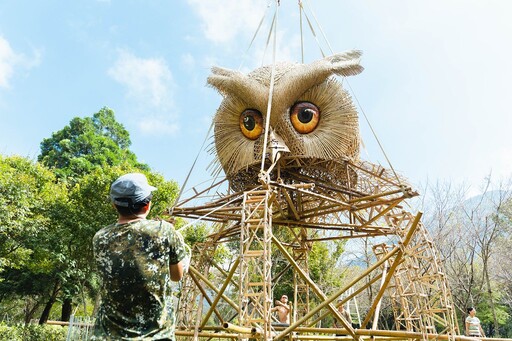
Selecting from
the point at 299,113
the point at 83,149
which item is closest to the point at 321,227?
the point at 299,113

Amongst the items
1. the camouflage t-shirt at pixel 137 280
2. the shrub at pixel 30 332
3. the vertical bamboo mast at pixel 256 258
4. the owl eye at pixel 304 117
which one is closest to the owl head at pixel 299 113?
the owl eye at pixel 304 117

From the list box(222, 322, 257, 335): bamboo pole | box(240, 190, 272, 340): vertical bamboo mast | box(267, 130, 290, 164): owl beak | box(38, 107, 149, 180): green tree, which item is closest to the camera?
box(222, 322, 257, 335): bamboo pole

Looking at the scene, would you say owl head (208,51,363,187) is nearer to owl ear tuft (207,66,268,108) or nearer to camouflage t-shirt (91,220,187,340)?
owl ear tuft (207,66,268,108)

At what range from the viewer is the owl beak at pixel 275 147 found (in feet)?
28.8

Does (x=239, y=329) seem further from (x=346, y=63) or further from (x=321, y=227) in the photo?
(x=346, y=63)

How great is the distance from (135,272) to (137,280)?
46mm

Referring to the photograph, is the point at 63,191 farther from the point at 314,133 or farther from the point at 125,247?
the point at 125,247

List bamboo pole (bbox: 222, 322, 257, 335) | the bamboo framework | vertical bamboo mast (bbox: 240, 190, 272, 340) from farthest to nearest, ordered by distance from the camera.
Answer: the bamboo framework, vertical bamboo mast (bbox: 240, 190, 272, 340), bamboo pole (bbox: 222, 322, 257, 335)

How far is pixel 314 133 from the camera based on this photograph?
9.47 meters

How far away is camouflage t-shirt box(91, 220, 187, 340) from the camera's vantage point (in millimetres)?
2223

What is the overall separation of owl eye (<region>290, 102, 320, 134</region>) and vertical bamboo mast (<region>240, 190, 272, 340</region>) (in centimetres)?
235

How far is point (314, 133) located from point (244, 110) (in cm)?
180

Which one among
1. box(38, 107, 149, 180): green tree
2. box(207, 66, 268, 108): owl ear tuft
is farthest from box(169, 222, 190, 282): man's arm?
box(38, 107, 149, 180): green tree

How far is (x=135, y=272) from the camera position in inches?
89.1
